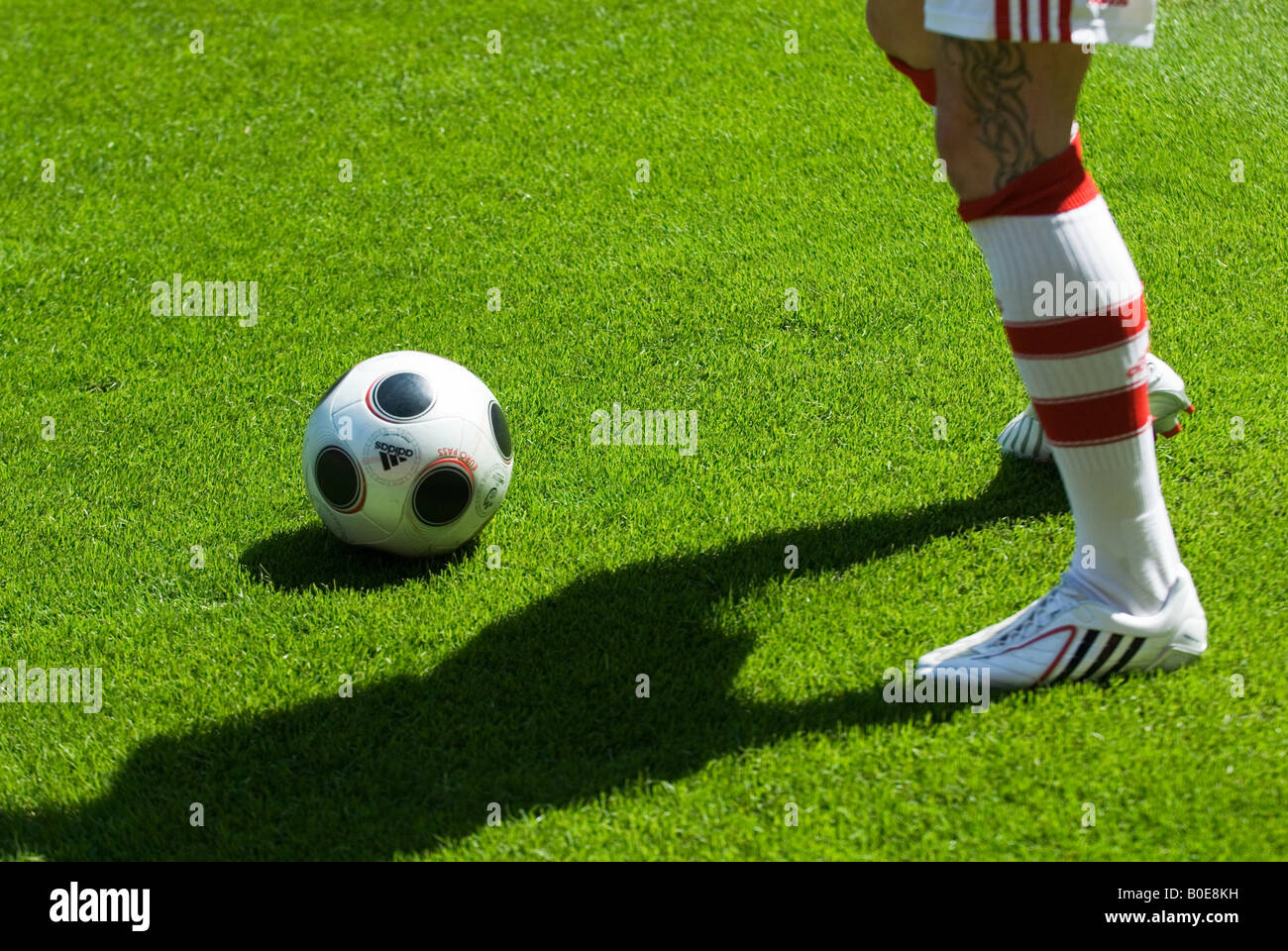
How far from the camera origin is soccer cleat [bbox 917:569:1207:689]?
2.83 metres

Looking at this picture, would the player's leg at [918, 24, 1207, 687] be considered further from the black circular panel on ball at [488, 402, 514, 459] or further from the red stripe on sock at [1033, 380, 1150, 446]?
the black circular panel on ball at [488, 402, 514, 459]

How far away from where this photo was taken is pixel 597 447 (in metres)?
4.39

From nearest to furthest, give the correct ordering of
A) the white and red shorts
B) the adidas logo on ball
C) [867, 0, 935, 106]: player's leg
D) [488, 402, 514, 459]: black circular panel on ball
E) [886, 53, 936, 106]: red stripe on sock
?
1. the white and red shorts
2. [867, 0, 935, 106]: player's leg
3. [886, 53, 936, 106]: red stripe on sock
4. the adidas logo on ball
5. [488, 402, 514, 459]: black circular panel on ball

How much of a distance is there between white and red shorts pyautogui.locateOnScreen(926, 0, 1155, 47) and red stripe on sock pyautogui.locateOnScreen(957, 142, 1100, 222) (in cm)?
26

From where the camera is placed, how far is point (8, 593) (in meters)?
3.82

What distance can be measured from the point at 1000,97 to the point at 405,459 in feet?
6.06

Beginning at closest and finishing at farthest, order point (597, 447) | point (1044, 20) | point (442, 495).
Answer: point (1044, 20) < point (442, 495) < point (597, 447)

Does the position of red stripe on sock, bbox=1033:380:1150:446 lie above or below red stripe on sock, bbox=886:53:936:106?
below

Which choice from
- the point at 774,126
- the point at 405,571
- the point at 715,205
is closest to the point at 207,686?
the point at 405,571

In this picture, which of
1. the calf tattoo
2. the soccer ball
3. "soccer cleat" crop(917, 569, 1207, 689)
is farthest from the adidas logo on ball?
the calf tattoo

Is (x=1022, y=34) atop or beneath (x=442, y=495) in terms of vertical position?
atop

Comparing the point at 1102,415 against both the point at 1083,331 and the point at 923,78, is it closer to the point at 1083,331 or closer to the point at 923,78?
the point at 1083,331

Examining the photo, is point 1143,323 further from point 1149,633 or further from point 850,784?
point 850,784

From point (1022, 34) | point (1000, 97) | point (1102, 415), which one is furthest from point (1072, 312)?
point (1022, 34)
